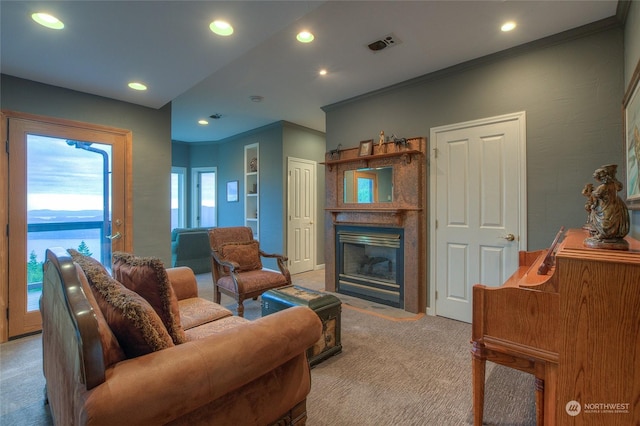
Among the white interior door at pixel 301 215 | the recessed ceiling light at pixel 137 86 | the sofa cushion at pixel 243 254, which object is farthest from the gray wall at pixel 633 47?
the white interior door at pixel 301 215

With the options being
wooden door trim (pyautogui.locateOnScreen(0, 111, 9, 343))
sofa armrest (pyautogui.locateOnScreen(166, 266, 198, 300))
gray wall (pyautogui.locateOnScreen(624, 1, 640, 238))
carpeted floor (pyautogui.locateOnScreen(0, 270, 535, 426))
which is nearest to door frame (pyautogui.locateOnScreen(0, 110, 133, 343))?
wooden door trim (pyautogui.locateOnScreen(0, 111, 9, 343))

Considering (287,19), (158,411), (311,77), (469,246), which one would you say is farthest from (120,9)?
(469,246)

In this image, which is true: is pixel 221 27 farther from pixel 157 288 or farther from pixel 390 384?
pixel 390 384

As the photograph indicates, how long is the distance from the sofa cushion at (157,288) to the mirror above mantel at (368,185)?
280 cm

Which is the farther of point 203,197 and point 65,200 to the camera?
point 203,197

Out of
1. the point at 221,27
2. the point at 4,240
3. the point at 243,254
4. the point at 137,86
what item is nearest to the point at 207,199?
the point at 243,254

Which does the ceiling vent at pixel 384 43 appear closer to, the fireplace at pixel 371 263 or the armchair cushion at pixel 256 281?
the fireplace at pixel 371 263

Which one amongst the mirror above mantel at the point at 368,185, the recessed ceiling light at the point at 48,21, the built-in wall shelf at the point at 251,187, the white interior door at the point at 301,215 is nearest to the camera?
the recessed ceiling light at the point at 48,21

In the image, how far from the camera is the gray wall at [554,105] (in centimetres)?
235

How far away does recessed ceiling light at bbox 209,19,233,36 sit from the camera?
6.45 ft

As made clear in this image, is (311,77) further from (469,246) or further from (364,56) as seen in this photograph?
(469,246)

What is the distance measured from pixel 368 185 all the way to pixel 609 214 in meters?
2.71

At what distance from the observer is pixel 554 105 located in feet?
8.43

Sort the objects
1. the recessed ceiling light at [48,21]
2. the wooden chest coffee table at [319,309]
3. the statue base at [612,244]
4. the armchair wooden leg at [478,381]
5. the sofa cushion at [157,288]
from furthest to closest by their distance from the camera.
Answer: the wooden chest coffee table at [319,309] < the recessed ceiling light at [48,21] < the armchair wooden leg at [478,381] < the sofa cushion at [157,288] < the statue base at [612,244]
